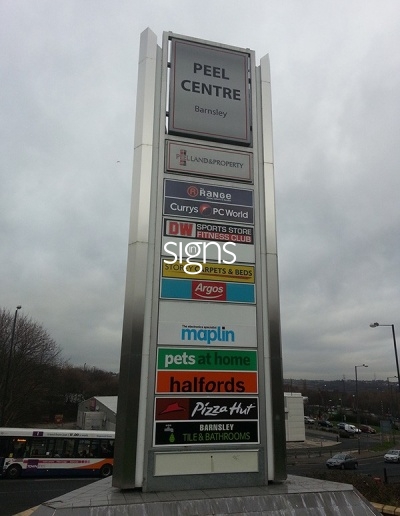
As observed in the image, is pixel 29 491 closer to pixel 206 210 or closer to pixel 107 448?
pixel 107 448

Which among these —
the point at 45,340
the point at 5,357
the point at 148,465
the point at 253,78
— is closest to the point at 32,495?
the point at 148,465

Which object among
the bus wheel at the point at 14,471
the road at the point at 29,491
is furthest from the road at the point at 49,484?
the bus wheel at the point at 14,471

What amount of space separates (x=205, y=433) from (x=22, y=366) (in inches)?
1495

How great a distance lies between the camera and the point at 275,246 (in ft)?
29.5

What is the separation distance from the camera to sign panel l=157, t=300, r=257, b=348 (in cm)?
788

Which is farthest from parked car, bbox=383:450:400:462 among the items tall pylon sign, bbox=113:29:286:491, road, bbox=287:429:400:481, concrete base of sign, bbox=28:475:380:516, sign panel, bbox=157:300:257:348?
sign panel, bbox=157:300:257:348

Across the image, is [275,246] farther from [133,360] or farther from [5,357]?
[5,357]

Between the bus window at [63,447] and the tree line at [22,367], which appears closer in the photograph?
the bus window at [63,447]

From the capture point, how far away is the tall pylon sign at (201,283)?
289 inches

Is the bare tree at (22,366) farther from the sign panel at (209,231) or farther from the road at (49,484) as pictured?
the sign panel at (209,231)

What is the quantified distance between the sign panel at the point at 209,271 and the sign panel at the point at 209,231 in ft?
1.85

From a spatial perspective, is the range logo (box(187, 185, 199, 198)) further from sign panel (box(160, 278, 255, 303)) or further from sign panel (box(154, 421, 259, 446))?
sign panel (box(154, 421, 259, 446))

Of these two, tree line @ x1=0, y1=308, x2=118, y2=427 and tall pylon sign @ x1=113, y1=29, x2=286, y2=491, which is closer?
tall pylon sign @ x1=113, y1=29, x2=286, y2=491

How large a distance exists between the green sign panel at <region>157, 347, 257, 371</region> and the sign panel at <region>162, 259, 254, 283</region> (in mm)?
1404
